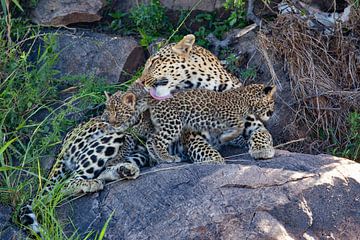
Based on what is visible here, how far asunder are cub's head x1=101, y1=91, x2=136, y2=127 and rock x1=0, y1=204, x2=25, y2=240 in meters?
1.44

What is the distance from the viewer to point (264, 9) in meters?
11.6

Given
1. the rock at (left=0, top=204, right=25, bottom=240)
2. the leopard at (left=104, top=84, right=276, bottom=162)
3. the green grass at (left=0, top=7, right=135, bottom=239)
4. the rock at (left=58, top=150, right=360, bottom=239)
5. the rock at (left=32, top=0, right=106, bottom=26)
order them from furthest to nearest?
the rock at (left=32, top=0, right=106, bottom=26), the leopard at (left=104, top=84, right=276, bottom=162), the green grass at (left=0, top=7, right=135, bottom=239), the rock at (left=0, top=204, right=25, bottom=240), the rock at (left=58, top=150, right=360, bottom=239)

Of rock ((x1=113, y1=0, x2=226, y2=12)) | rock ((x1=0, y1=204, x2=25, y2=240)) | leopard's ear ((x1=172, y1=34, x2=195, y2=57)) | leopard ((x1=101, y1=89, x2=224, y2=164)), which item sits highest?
leopard's ear ((x1=172, y1=34, x2=195, y2=57))

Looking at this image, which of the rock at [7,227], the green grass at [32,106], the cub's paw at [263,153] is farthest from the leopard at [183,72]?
the rock at [7,227]

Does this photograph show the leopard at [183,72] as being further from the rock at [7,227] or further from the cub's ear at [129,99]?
the rock at [7,227]

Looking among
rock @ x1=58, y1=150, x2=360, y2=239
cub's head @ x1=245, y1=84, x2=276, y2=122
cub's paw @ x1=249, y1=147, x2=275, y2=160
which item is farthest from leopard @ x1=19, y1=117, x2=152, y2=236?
cub's head @ x1=245, y1=84, x2=276, y2=122

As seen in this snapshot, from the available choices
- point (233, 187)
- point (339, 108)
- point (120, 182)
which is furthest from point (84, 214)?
point (339, 108)

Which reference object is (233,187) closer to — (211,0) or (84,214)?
(84,214)

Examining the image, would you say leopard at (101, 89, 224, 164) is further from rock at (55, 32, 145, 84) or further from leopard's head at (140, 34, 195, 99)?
rock at (55, 32, 145, 84)

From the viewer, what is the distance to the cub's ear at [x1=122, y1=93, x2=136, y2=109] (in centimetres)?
937

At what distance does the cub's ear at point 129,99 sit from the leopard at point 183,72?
55 cm

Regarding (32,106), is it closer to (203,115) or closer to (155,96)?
(155,96)

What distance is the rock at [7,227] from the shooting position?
809 centimetres

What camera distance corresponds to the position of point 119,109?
9344 millimetres
